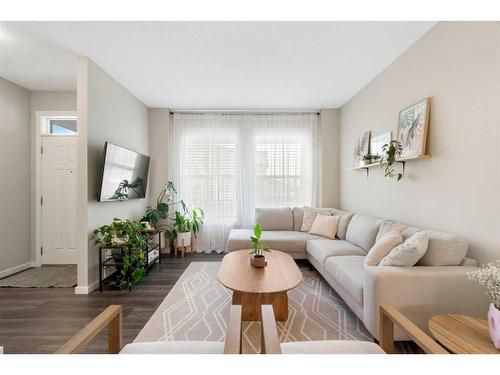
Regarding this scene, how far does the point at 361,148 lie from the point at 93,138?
11.6 ft

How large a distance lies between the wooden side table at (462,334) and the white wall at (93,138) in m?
3.13

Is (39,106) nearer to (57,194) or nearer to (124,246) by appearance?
(57,194)

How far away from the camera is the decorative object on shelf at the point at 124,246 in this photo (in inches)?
108

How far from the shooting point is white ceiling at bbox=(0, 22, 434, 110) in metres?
2.16

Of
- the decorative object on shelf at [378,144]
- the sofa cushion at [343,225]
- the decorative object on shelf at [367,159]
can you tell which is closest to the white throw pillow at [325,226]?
the sofa cushion at [343,225]

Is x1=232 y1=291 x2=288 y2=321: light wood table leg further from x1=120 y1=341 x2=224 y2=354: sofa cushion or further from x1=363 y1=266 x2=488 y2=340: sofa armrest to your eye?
x1=120 y1=341 x2=224 y2=354: sofa cushion

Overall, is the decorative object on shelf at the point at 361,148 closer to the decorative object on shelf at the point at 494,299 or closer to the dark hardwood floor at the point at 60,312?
the decorative object on shelf at the point at 494,299

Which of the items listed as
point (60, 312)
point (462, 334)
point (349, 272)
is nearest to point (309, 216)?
point (349, 272)

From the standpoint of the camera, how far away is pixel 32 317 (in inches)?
85.0

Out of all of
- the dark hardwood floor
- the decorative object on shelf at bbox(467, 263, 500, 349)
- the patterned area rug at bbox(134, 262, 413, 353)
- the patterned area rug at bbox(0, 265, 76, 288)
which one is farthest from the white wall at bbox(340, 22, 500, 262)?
the patterned area rug at bbox(0, 265, 76, 288)

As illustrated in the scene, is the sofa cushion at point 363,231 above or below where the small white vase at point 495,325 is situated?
above

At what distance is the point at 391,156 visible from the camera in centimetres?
259
